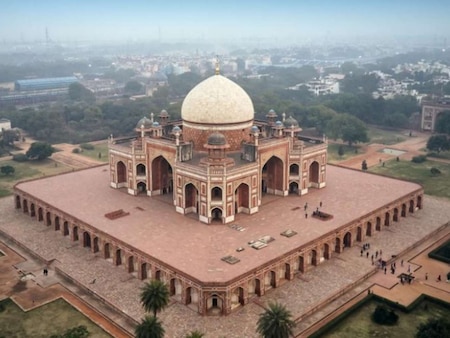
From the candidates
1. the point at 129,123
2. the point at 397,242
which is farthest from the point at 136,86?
the point at 397,242

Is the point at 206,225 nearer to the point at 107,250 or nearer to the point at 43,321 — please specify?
the point at 107,250

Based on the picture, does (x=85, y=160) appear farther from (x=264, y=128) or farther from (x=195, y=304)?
(x=195, y=304)

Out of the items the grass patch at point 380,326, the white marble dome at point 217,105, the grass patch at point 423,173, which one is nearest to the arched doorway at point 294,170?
the white marble dome at point 217,105

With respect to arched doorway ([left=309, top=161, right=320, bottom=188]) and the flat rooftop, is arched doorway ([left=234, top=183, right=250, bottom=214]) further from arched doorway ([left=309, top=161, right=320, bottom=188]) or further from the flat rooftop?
arched doorway ([left=309, top=161, right=320, bottom=188])

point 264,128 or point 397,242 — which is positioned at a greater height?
point 264,128

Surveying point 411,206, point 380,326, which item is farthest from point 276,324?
point 411,206

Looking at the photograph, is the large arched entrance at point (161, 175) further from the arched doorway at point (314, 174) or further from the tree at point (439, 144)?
the tree at point (439, 144)
